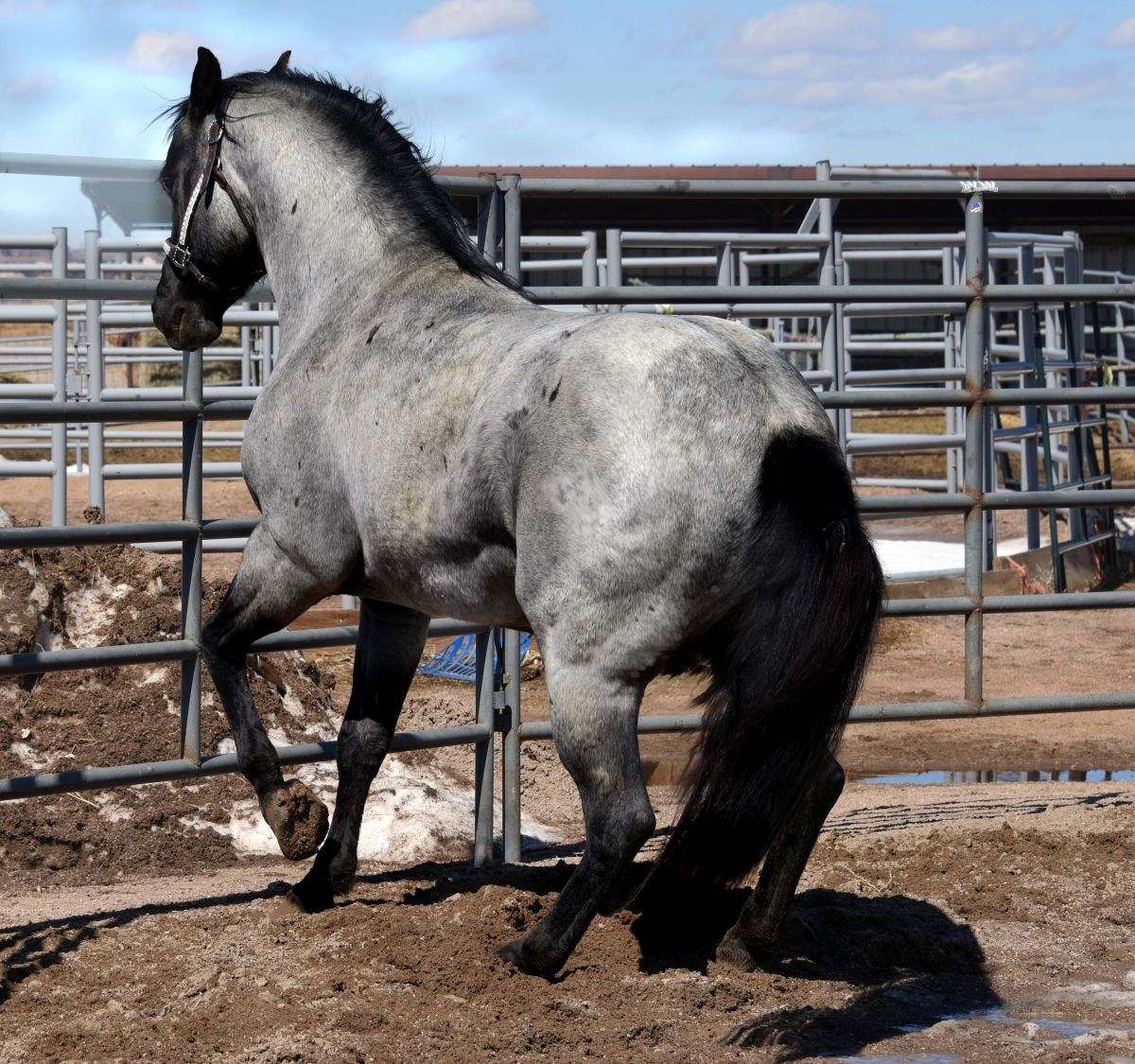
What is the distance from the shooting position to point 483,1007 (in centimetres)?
319

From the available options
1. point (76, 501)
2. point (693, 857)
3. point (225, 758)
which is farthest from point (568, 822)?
point (76, 501)

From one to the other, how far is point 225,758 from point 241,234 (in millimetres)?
1458

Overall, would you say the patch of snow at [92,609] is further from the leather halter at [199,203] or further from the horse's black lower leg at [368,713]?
the leather halter at [199,203]

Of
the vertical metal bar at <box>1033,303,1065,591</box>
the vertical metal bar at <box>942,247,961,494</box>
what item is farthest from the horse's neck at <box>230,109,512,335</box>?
the vertical metal bar at <box>942,247,961,494</box>

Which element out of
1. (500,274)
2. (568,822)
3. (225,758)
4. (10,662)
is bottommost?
(568,822)

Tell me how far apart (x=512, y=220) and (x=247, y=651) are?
5.15 feet

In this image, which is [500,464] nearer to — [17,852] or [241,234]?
[241,234]

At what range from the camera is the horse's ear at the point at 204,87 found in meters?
3.95

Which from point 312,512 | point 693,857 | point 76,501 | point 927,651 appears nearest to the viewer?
point 693,857

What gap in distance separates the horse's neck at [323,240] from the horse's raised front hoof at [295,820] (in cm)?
121

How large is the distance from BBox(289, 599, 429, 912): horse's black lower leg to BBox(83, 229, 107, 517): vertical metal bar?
500 centimetres

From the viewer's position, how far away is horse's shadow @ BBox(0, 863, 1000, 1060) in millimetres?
3176

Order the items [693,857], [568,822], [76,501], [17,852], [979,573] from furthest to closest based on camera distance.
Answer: [76,501] < [568,822] < [979,573] < [17,852] < [693,857]

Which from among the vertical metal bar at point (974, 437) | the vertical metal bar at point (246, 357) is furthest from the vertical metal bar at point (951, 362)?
the vertical metal bar at point (974, 437)
